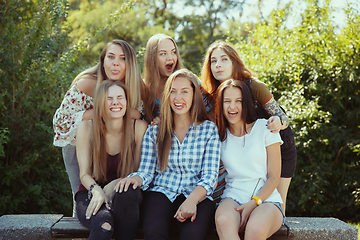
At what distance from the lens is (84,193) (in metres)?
2.52

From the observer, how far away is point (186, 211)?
2.17 metres

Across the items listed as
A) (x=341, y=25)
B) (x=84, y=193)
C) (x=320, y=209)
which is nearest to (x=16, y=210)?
(x=84, y=193)

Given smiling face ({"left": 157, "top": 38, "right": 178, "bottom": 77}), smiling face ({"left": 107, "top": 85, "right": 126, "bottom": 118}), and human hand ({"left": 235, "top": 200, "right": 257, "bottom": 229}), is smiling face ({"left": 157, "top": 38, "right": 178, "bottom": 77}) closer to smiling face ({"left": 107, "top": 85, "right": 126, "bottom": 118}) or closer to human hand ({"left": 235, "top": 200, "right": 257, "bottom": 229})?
smiling face ({"left": 107, "top": 85, "right": 126, "bottom": 118})

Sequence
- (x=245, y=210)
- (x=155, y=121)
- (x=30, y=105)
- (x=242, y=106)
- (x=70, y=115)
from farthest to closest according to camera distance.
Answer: (x=30, y=105), (x=70, y=115), (x=155, y=121), (x=242, y=106), (x=245, y=210)

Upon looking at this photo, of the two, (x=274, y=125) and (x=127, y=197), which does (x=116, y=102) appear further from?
(x=274, y=125)

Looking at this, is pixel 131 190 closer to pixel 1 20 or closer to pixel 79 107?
pixel 79 107

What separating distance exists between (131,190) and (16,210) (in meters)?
2.54

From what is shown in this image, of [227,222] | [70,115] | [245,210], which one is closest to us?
[227,222]

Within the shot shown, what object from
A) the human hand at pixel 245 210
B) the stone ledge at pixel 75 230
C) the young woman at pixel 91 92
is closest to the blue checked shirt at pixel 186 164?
the human hand at pixel 245 210

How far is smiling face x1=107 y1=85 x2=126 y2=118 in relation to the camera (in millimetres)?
2625

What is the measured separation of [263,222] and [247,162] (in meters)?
0.47

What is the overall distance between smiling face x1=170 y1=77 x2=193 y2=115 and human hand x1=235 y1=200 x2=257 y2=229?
32.0 inches

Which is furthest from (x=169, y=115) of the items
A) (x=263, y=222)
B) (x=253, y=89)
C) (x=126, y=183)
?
(x=263, y=222)

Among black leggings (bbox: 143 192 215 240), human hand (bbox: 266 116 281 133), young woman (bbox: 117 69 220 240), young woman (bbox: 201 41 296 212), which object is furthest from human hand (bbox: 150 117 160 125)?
human hand (bbox: 266 116 281 133)
